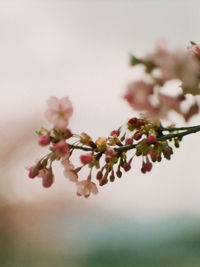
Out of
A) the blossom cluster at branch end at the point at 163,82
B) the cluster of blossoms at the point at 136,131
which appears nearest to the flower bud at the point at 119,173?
the cluster of blossoms at the point at 136,131

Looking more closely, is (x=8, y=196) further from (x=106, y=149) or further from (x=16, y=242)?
(x=106, y=149)

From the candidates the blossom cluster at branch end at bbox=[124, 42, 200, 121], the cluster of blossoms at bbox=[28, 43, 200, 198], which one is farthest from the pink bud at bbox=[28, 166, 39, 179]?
the blossom cluster at branch end at bbox=[124, 42, 200, 121]

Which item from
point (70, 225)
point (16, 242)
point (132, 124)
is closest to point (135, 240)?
point (70, 225)

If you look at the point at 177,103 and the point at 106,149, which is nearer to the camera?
the point at 177,103

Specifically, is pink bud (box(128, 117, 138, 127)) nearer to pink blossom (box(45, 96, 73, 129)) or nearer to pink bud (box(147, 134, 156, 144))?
pink bud (box(147, 134, 156, 144))

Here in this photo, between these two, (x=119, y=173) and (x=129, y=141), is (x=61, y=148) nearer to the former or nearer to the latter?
(x=129, y=141)

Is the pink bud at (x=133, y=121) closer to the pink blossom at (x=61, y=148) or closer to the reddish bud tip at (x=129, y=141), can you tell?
the reddish bud tip at (x=129, y=141)

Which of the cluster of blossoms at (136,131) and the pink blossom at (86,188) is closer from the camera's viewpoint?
the cluster of blossoms at (136,131)

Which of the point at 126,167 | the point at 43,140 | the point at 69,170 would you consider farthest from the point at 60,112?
the point at 126,167
